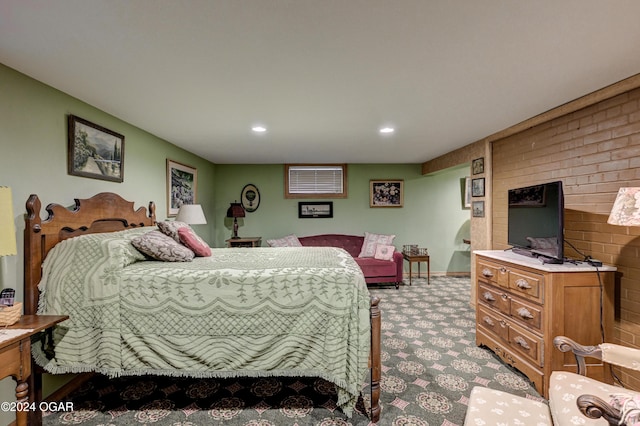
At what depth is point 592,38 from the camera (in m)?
1.59

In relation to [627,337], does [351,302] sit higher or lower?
higher

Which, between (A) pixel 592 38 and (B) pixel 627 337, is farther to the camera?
(B) pixel 627 337

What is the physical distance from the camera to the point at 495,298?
8.84 ft

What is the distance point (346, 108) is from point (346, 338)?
2.01m

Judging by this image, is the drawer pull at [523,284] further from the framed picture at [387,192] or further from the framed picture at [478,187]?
the framed picture at [387,192]

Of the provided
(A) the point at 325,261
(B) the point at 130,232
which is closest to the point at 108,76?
(B) the point at 130,232

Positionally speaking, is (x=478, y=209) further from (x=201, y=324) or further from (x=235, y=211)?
(x=235, y=211)

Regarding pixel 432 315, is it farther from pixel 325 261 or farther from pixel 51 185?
→ pixel 51 185

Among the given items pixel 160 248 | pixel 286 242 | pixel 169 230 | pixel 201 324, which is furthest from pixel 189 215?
pixel 201 324

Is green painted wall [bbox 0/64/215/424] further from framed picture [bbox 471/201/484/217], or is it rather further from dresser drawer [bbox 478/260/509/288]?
framed picture [bbox 471/201/484/217]

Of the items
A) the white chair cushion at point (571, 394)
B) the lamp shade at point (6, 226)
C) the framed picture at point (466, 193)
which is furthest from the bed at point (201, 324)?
the framed picture at point (466, 193)

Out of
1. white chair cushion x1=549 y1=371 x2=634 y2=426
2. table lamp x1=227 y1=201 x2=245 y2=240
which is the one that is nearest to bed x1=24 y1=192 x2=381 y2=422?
white chair cushion x1=549 y1=371 x2=634 y2=426

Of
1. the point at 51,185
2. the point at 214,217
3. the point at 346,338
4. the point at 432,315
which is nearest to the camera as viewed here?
the point at 346,338

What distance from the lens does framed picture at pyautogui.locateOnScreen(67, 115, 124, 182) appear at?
2.35 meters
